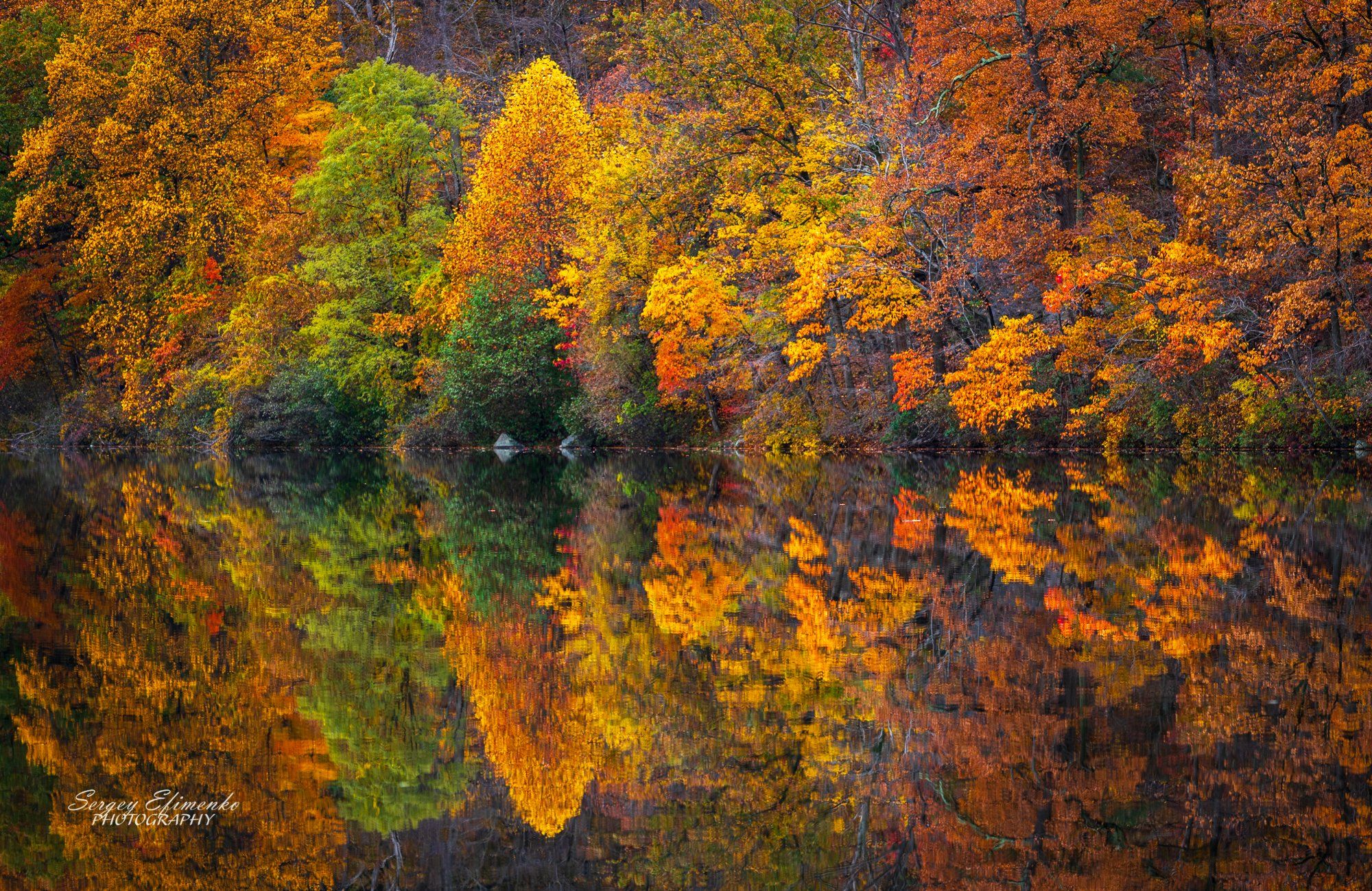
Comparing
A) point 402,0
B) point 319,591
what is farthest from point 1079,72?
point 402,0

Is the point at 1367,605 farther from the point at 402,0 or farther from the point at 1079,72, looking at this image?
the point at 402,0

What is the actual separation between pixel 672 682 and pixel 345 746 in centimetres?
200

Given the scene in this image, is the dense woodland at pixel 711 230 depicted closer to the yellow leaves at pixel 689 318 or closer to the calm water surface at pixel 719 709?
the yellow leaves at pixel 689 318

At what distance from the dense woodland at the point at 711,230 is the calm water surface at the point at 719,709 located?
12.9 m

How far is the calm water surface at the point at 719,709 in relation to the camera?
5.39m

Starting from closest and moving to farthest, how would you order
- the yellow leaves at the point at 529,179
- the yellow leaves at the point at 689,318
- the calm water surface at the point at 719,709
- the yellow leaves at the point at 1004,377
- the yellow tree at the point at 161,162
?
the calm water surface at the point at 719,709, the yellow leaves at the point at 1004,377, the yellow leaves at the point at 689,318, the yellow leaves at the point at 529,179, the yellow tree at the point at 161,162

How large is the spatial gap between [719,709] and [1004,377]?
22.8 m

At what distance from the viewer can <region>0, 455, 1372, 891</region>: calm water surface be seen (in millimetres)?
5391

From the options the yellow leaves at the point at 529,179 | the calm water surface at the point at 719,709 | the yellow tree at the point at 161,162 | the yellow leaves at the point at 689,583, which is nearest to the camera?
the calm water surface at the point at 719,709

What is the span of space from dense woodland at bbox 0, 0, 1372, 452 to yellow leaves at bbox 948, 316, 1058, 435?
0.09 meters

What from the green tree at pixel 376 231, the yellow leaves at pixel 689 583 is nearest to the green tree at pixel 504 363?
the green tree at pixel 376 231

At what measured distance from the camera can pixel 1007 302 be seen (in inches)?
1265

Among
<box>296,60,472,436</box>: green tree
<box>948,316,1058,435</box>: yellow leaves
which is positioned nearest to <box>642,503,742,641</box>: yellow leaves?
<box>948,316,1058,435</box>: yellow leaves

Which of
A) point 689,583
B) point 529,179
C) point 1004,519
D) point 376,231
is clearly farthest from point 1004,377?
point 376,231
